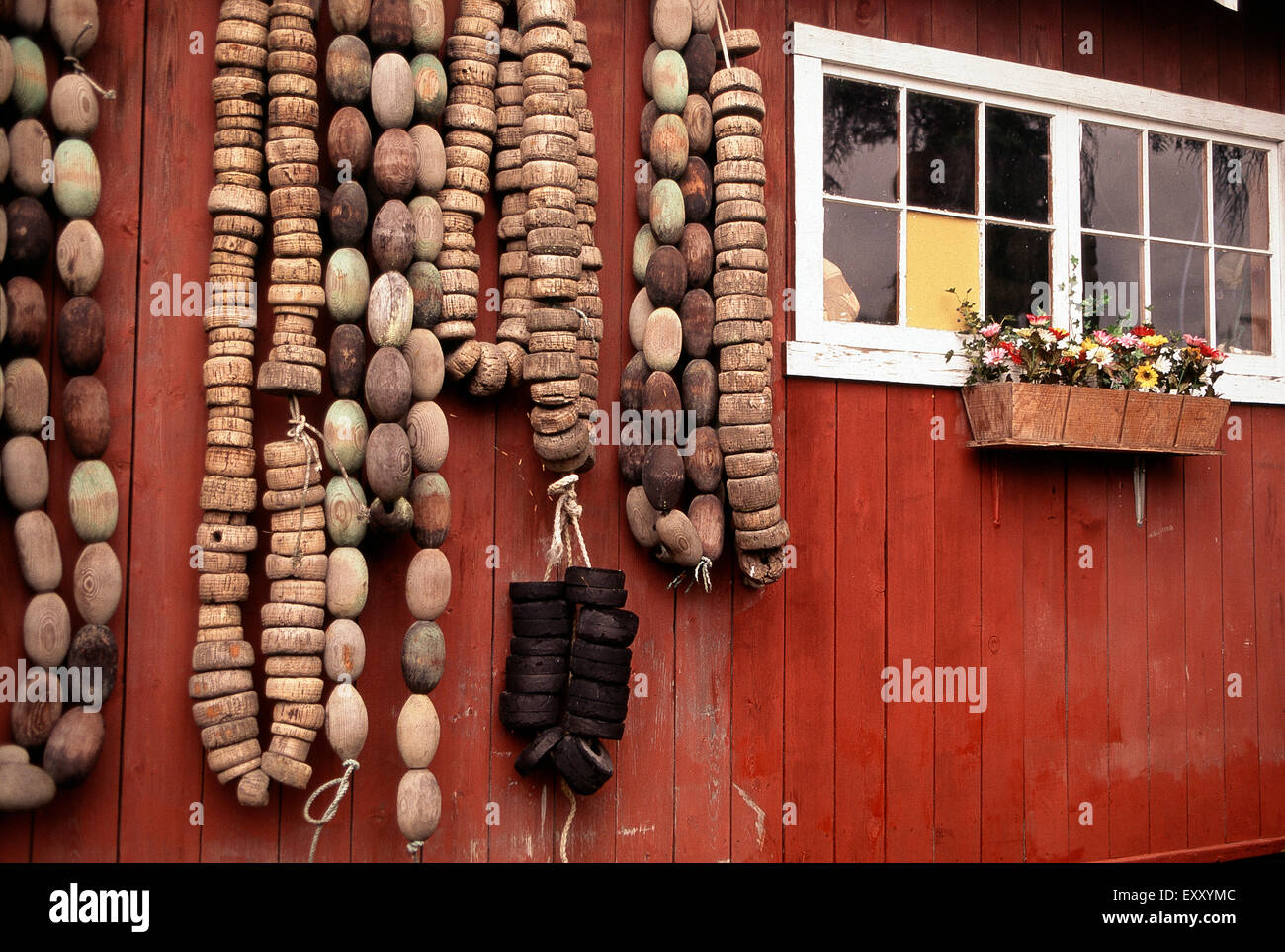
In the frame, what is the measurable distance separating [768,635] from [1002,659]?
2.70 ft

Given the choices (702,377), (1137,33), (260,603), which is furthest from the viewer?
(1137,33)

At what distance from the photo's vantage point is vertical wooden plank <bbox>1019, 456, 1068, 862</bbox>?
334 centimetres

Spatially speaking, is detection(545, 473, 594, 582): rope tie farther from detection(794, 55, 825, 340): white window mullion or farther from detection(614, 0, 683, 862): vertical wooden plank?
detection(794, 55, 825, 340): white window mullion

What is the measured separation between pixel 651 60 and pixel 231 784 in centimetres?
211

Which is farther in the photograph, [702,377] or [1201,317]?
[1201,317]

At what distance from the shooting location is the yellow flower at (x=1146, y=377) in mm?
3357

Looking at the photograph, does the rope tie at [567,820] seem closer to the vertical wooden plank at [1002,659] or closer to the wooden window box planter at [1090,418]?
the vertical wooden plank at [1002,659]

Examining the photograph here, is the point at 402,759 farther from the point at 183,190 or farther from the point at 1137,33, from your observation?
the point at 1137,33

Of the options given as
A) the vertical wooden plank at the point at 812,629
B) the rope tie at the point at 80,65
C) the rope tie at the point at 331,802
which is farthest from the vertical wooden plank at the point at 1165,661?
the rope tie at the point at 80,65

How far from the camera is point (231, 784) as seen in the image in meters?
2.44

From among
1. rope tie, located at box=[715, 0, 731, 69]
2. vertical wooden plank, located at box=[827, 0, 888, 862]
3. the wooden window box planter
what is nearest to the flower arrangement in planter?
the wooden window box planter

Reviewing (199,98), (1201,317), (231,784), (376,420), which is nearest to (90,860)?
(231,784)

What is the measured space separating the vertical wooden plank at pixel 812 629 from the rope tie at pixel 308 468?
4.06 feet

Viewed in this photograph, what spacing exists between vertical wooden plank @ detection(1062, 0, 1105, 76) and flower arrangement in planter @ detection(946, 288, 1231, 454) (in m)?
0.90
